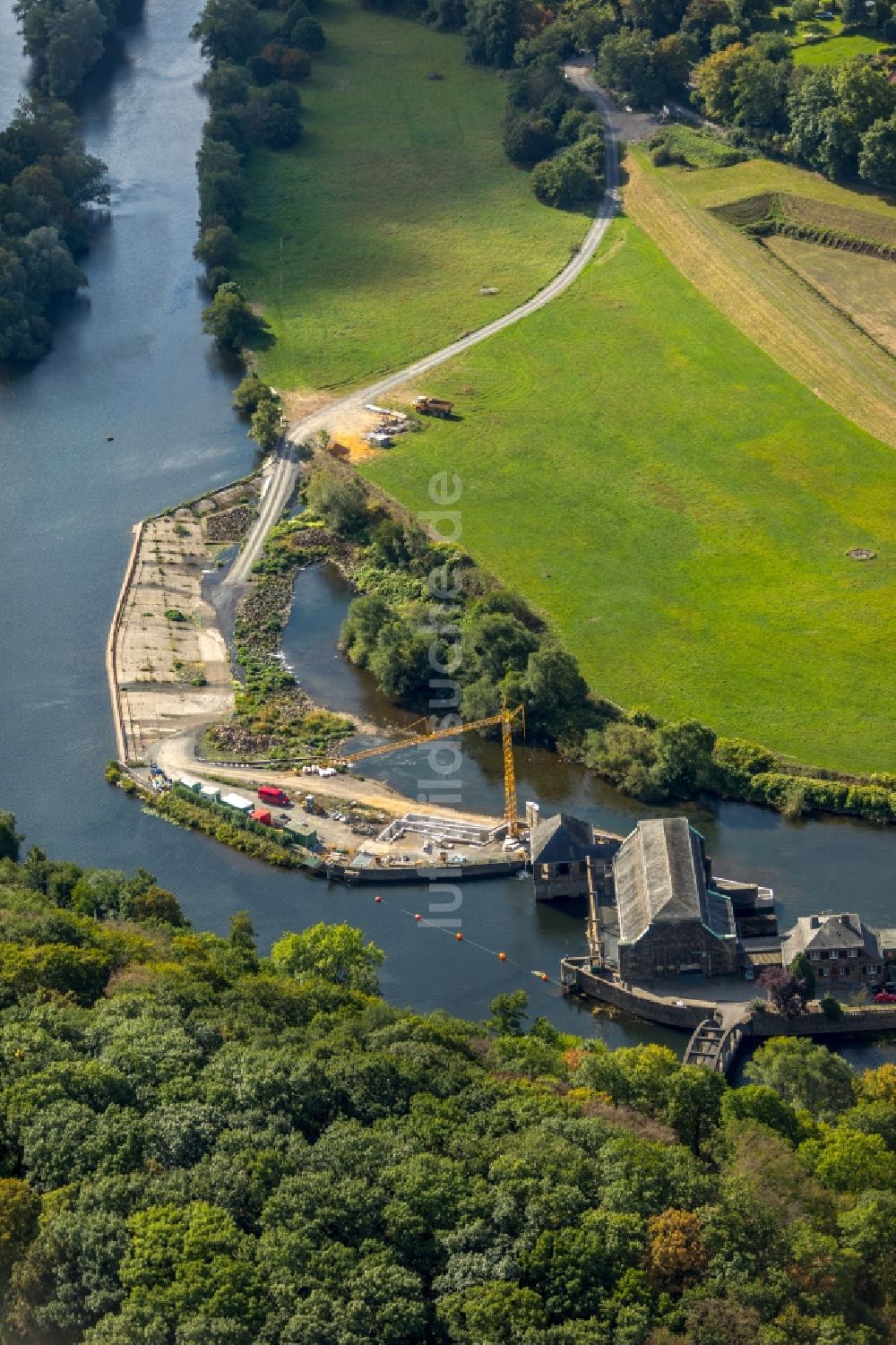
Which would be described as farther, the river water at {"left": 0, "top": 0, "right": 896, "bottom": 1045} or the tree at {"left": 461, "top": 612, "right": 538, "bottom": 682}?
the tree at {"left": 461, "top": 612, "right": 538, "bottom": 682}

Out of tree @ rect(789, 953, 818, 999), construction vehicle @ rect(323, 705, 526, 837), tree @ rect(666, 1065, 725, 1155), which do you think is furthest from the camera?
construction vehicle @ rect(323, 705, 526, 837)

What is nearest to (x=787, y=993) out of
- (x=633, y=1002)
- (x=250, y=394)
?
(x=633, y=1002)

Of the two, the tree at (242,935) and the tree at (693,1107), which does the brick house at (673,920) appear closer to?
the tree at (693,1107)

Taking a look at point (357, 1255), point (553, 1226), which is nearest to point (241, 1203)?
point (357, 1255)

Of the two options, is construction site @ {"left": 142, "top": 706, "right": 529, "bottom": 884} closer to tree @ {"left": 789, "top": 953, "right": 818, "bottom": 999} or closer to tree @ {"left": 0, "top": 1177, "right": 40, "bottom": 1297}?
tree @ {"left": 789, "top": 953, "right": 818, "bottom": 999}

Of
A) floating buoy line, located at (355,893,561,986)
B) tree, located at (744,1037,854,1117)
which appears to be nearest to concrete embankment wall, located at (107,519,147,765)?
floating buoy line, located at (355,893,561,986)
